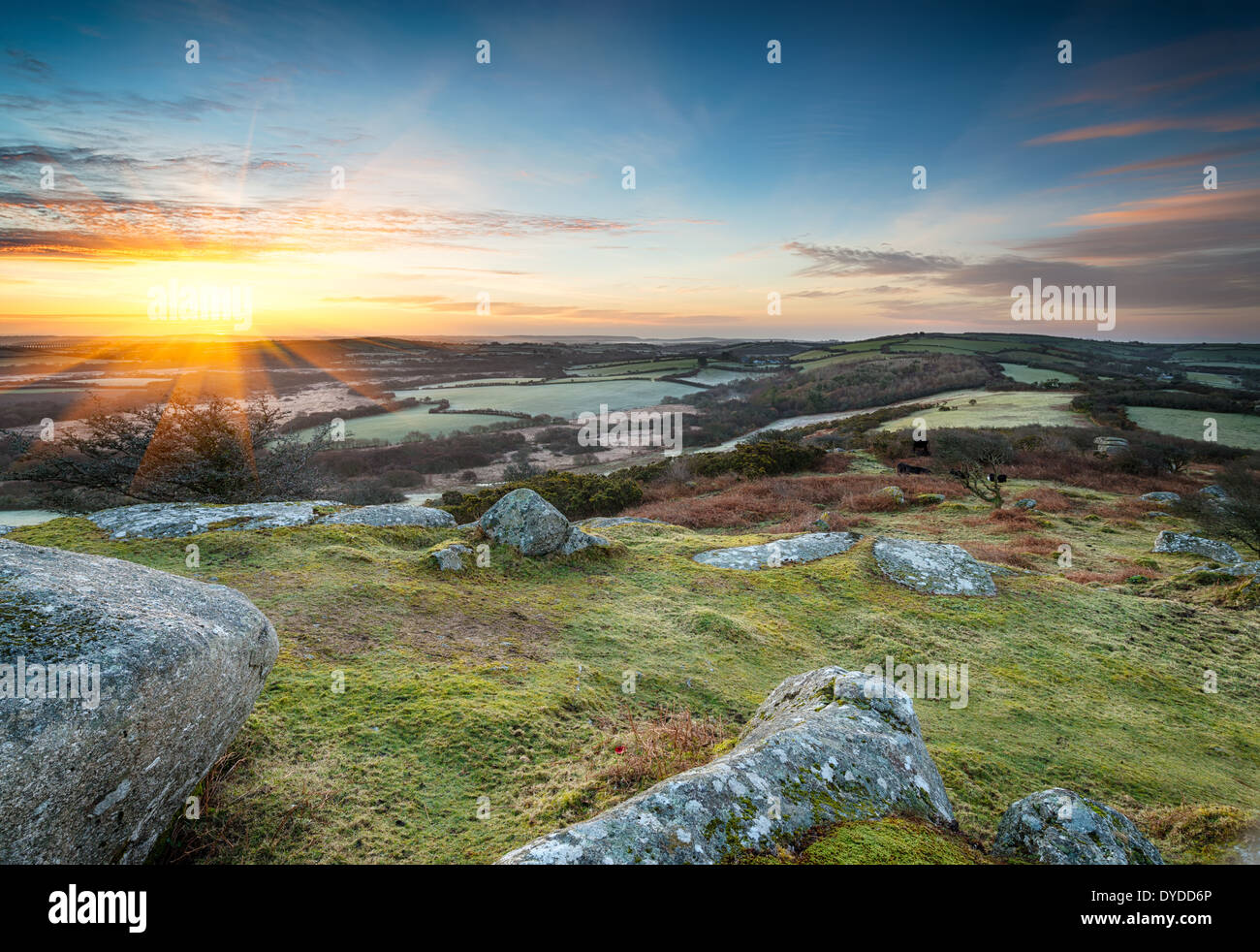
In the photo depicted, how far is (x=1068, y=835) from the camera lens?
13.6 feet

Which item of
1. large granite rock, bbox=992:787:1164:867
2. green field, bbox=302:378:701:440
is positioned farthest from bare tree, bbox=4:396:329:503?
green field, bbox=302:378:701:440

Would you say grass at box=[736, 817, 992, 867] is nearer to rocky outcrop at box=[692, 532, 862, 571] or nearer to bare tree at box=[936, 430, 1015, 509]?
rocky outcrop at box=[692, 532, 862, 571]

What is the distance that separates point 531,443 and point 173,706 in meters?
55.3

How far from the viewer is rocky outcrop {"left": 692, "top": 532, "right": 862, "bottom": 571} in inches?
579

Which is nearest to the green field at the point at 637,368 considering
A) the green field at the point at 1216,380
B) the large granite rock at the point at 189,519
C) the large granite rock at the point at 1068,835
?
the green field at the point at 1216,380

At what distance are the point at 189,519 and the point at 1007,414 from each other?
6215 cm

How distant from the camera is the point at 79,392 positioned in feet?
191

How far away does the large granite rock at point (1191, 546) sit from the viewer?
57.3 feet

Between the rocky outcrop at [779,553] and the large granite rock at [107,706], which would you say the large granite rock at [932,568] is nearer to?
the rocky outcrop at [779,553]

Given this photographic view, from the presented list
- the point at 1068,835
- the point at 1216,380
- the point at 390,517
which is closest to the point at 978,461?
the point at 390,517

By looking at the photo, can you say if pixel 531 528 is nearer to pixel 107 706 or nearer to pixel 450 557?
pixel 450 557
